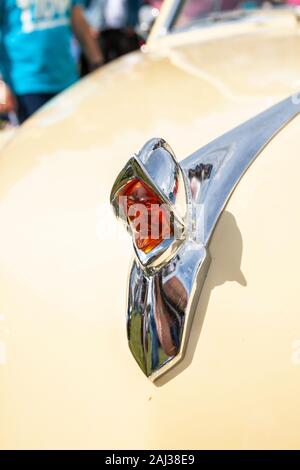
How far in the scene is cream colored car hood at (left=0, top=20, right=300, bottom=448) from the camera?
126 centimetres

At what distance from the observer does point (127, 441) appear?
1.34 m

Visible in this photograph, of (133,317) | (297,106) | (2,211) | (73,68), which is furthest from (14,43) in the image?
(133,317)

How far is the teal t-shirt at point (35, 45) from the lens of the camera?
3.32 metres

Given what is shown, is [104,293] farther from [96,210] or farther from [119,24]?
[119,24]

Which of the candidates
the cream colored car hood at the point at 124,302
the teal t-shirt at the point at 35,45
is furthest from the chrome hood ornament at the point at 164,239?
the teal t-shirt at the point at 35,45

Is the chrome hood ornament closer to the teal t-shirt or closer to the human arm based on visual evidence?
the teal t-shirt

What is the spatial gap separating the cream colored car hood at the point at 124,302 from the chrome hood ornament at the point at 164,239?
0.03 m

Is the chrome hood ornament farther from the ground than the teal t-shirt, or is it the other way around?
the teal t-shirt

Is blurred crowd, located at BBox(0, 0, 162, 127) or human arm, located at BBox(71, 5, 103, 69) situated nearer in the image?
blurred crowd, located at BBox(0, 0, 162, 127)

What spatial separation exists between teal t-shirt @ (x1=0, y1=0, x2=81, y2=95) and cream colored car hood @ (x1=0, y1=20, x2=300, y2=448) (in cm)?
163

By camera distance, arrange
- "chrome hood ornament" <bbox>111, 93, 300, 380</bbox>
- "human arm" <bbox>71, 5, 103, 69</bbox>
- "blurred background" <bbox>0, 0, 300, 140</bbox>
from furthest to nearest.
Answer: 1. "human arm" <bbox>71, 5, 103, 69</bbox>
2. "blurred background" <bbox>0, 0, 300, 140</bbox>
3. "chrome hood ornament" <bbox>111, 93, 300, 380</bbox>

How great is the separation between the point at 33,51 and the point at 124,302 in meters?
2.25

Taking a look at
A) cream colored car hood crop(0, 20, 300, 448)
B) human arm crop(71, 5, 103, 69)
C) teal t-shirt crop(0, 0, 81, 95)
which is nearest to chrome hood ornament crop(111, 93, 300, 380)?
cream colored car hood crop(0, 20, 300, 448)

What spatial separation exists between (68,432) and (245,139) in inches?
26.2
